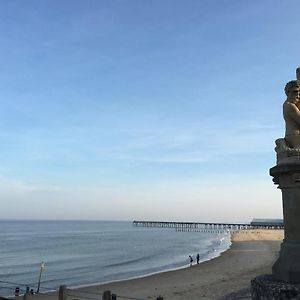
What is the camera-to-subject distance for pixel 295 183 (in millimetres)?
6703

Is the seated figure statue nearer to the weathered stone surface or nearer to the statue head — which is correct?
the statue head

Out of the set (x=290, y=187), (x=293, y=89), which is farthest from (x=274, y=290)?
(x=293, y=89)

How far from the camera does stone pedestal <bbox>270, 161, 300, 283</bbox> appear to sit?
6.55 metres

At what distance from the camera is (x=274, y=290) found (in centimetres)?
628

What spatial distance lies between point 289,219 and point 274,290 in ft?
3.83

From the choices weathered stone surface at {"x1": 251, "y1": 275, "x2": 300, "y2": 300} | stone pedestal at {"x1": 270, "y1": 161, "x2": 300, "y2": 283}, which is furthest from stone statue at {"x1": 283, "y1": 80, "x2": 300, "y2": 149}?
weathered stone surface at {"x1": 251, "y1": 275, "x2": 300, "y2": 300}

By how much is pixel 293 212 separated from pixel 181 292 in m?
21.3

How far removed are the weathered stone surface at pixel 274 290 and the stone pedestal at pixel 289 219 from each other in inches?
7.8

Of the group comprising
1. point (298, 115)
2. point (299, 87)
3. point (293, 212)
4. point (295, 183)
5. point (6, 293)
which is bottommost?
point (6, 293)

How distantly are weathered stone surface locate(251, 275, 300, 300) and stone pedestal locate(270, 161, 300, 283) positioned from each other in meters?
0.20

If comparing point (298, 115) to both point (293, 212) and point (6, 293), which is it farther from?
point (6, 293)

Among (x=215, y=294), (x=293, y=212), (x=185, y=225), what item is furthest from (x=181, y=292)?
(x=185, y=225)

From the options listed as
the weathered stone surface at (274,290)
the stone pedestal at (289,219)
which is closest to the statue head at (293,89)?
the stone pedestal at (289,219)

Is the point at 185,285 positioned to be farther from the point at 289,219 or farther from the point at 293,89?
the point at 293,89
